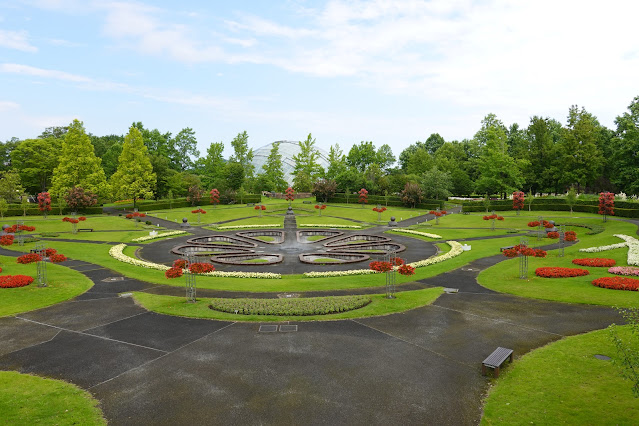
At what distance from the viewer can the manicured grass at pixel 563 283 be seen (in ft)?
75.5

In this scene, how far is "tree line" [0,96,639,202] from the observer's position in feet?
269

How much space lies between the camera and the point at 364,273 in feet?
112

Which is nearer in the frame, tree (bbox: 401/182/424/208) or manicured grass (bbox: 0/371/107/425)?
manicured grass (bbox: 0/371/107/425)

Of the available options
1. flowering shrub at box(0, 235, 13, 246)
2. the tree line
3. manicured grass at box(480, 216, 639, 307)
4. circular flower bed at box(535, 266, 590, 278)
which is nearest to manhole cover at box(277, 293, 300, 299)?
manicured grass at box(480, 216, 639, 307)

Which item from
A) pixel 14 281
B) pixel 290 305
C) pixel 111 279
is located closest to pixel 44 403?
pixel 290 305

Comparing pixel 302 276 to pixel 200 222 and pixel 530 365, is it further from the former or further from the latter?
pixel 200 222

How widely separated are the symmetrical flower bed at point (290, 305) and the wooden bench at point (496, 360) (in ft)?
29.1

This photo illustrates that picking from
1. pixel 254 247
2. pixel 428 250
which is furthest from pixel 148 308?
pixel 428 250

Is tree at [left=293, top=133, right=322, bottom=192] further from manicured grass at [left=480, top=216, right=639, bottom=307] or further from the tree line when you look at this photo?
manicured grass at [left=480, top=216, right=639, bottom=307]

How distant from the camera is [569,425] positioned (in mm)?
11172

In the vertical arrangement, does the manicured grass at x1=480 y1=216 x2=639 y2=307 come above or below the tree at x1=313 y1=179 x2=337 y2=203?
below

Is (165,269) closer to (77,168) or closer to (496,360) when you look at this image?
(496,360)

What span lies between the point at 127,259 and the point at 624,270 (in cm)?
4443

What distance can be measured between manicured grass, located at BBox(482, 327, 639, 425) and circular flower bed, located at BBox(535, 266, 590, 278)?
1406 centimetres
